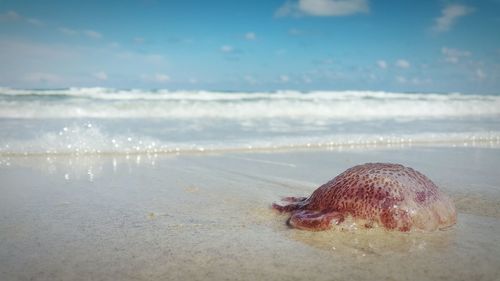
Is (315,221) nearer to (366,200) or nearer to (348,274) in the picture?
(366,200)

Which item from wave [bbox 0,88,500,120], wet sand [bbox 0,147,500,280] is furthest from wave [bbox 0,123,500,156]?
wave [bbox 0,88,500,120]

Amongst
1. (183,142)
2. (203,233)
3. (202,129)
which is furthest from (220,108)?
(203,233)

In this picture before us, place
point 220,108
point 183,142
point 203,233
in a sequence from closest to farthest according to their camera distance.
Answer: point 203,233 < point 183,142 < point 220,108

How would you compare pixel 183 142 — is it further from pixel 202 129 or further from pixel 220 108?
pixel 220 108

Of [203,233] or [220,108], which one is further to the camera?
[220,108]

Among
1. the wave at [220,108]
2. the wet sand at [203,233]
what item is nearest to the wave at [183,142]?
the wet sand at [203,233]

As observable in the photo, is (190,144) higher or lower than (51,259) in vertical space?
higher

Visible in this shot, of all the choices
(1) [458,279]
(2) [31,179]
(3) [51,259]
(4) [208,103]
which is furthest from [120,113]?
(1) [458,279]

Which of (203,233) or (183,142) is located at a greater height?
(183,142)
